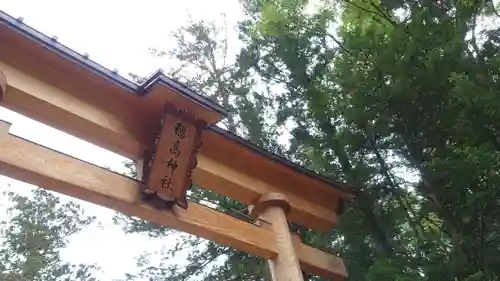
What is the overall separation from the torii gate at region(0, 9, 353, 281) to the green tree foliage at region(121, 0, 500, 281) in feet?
3.22

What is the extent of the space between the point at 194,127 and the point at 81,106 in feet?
2.58

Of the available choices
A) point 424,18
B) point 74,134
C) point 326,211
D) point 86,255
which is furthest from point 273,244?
point 86,255

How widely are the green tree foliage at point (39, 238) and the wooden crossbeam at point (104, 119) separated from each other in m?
7.85

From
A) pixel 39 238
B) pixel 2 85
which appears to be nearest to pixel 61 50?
pixel 2 85

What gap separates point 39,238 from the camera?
11.2 metres

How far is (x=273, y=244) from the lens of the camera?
153 inches

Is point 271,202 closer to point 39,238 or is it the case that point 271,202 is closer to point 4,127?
point 4,127

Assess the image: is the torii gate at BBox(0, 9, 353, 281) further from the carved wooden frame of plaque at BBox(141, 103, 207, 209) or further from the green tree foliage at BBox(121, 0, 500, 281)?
the green tree foliage at BBox(121, 0, 500, 281)

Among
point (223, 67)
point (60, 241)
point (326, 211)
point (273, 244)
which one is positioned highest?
point (223, 67)

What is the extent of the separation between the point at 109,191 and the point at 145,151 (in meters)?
0.50

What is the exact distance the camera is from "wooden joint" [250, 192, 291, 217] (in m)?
4.20

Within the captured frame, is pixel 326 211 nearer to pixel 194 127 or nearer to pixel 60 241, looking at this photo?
pixel 194 127

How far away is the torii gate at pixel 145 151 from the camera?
317cm

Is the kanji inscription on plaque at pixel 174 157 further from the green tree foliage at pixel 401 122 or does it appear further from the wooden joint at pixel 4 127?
the green tree foliage at pixel 401 122
